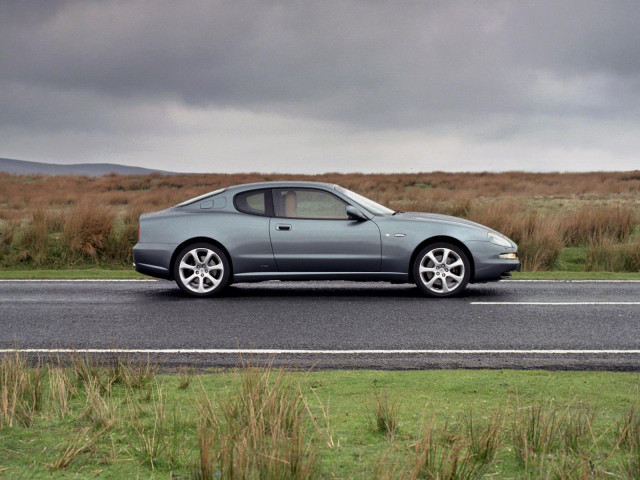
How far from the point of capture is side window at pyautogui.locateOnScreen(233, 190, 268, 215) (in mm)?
11312

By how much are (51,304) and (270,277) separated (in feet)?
10.0

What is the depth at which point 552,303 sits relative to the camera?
1066 centimetres

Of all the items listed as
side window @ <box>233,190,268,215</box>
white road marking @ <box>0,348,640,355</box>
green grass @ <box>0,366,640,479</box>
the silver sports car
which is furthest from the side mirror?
green grass @ <box>0,366,640,479</box>

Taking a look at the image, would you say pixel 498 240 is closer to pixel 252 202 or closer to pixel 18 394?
pixel 252 202

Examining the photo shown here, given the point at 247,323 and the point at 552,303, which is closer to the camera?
the point at 247,323

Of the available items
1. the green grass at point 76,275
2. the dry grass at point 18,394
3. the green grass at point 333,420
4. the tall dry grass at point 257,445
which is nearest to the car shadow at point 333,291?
the green grass at point 76,275

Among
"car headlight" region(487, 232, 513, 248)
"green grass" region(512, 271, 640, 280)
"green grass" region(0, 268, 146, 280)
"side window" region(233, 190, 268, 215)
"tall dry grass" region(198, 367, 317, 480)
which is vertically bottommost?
"green grass" region(512, 271, 640, 280)

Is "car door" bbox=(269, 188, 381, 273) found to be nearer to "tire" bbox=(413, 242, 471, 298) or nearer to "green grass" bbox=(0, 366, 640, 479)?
"tire" bbox=(413, 242, 471, 298)

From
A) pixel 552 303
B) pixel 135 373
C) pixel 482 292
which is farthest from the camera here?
pixel 482 292

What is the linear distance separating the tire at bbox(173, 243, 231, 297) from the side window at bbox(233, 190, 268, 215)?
73cm

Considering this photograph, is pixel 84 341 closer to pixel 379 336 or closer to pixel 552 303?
pixel 379 336

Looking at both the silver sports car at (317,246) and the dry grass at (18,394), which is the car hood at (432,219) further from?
the dry grass at (18,394)

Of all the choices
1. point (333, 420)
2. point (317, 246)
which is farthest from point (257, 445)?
point (317, 246)

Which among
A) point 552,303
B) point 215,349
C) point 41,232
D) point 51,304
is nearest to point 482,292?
point 552,303
